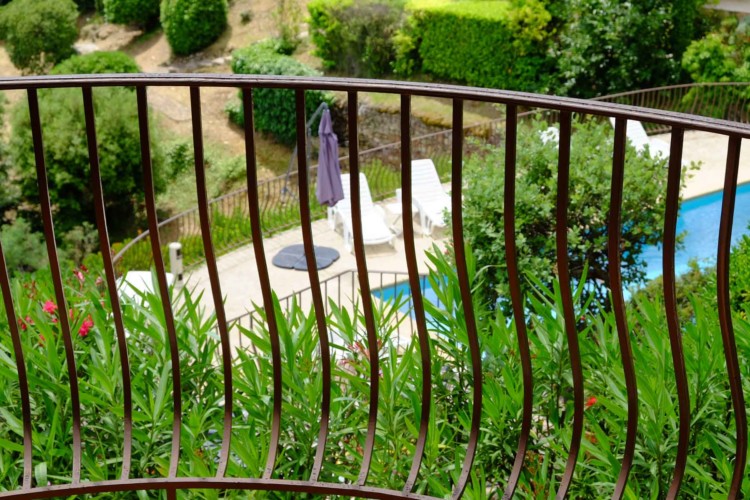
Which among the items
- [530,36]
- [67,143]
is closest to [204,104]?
[67,143]

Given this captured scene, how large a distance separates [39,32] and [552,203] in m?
20.5

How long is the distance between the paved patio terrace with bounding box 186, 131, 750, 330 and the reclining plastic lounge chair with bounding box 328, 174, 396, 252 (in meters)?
0.12

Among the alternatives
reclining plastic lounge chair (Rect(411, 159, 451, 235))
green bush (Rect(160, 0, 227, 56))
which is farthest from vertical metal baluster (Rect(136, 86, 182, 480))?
green bush (Rect(160, 0, 227, 56))

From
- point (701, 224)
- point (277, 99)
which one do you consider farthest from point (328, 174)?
point (277, 99)

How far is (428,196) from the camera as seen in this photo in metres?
13.6

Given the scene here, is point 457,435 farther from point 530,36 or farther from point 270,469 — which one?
point 530,36

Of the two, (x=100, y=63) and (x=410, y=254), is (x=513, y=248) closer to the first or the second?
(x=410, y=254)

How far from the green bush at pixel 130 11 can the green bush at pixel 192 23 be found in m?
1.46

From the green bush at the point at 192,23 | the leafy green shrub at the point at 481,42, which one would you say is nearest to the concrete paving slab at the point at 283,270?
the leafy green shrub at the point at 481,42

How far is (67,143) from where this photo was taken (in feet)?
54.0

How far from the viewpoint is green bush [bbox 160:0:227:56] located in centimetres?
2578

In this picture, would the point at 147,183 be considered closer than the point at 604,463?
Yes

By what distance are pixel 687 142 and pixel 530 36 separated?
4141 millimetres

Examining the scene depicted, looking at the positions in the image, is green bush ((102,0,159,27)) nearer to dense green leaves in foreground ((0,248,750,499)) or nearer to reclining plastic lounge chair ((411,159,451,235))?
reclining plastic lounge chair ((411,159,451,235))
